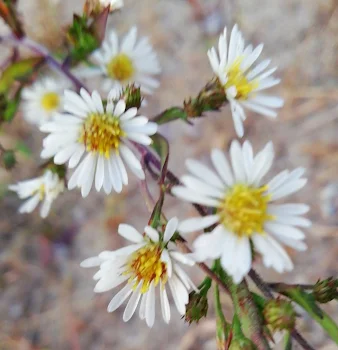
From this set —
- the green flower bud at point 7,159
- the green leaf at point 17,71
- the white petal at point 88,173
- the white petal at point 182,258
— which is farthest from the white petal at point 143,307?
the green leaf at point 17,71

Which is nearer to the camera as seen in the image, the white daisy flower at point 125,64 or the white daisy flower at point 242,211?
the white daisy flower at point 242,211

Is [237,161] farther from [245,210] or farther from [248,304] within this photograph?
[248,304]

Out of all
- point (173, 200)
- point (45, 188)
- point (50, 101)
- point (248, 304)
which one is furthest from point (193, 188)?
point (173, 200)

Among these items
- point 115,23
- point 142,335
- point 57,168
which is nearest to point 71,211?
point 142,335

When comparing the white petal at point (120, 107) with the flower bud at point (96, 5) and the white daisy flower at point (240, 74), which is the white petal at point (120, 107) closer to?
the white daisy flower at point (240, 74)

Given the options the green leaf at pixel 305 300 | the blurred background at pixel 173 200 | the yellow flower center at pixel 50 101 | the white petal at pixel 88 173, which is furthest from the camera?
the blurred background at pixel 173 200

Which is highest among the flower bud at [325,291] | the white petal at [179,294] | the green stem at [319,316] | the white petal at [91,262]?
the white petal at [91,262]
